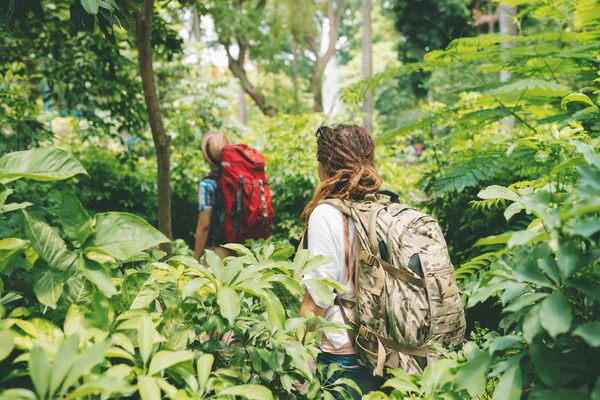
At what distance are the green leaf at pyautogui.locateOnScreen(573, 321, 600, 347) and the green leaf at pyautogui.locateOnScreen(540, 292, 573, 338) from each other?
0.02 meters

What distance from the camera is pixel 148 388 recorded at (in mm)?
956

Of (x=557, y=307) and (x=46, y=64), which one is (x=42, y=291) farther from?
Answer: (x=46, y=64)

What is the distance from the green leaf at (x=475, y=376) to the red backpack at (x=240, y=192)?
3.58 metres

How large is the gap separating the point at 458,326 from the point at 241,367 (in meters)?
1.01

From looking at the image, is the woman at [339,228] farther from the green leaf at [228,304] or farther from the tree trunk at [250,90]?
the tree trunk at [250,90]

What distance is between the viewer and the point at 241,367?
1338 millimetres

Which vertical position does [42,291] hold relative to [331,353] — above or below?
above

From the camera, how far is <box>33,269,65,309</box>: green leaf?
1.12 m

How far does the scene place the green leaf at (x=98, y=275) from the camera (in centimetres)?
109

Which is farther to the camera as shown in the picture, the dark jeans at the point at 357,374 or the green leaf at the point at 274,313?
the dark jeans at the point at 357,374

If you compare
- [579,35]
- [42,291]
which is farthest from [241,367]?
[579,35]

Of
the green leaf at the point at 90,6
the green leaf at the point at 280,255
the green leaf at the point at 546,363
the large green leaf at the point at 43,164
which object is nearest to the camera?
the green leaf at the point at 546,363

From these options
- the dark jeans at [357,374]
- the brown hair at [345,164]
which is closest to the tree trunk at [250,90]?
the brown hair at [345,164]

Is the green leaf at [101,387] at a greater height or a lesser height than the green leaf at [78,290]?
lesser
